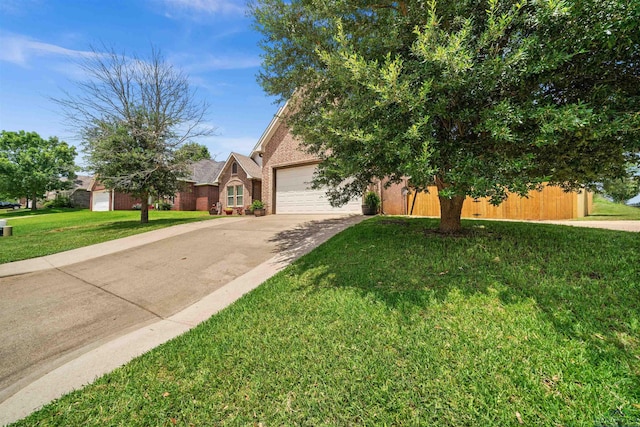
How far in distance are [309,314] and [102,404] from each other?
225cm

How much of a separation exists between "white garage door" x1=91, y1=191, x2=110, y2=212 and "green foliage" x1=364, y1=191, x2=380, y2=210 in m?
29.1

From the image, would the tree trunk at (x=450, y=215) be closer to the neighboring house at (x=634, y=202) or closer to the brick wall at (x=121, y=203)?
the neighboring house at (x=634, y=202)

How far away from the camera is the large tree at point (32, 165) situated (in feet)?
99.2

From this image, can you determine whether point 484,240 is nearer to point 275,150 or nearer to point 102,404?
point 102,404

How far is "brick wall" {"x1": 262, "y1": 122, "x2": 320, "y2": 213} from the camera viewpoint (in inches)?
625

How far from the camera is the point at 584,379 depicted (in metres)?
2.23

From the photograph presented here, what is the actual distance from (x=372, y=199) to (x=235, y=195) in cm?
1224

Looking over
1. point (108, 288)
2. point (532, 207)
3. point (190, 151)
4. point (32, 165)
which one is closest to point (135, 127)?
point (190, 151)

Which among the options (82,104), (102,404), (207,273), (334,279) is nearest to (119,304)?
(207,273)

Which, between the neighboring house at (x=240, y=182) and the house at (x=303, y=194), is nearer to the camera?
the house at (x=303, y=194)

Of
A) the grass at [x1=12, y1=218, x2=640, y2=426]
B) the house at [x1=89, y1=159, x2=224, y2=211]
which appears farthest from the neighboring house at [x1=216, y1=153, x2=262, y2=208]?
the grass at [x1=12, y1=218, x2=640, y2=426]

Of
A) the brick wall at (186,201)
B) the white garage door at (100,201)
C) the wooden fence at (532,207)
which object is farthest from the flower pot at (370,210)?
the white garage door at (100,201)

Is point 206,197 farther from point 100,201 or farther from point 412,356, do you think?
point 412,356

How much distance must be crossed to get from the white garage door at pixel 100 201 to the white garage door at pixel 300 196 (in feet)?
75.7
